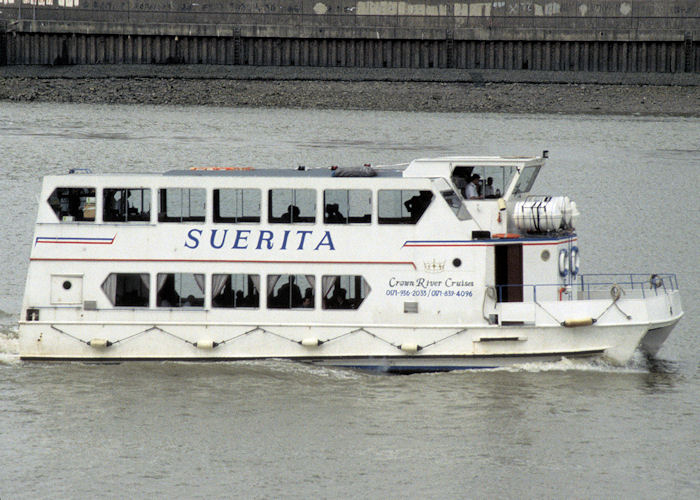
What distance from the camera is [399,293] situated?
24.4 metres

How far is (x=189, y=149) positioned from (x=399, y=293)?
1552 inches

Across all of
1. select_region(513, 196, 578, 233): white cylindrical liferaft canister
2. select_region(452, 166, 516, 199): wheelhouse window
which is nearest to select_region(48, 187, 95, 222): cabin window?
select_region(452, 166, 516, 199): wheelhouse window

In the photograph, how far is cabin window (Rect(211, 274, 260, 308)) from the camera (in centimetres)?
2466

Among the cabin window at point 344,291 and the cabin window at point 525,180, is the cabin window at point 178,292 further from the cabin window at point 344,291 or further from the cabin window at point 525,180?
the cabin window at point 525,180

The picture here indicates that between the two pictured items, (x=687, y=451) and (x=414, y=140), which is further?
(x=414, y=140)

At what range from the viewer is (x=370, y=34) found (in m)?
84.7

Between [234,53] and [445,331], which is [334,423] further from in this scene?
[234,53]

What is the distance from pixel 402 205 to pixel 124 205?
543cm

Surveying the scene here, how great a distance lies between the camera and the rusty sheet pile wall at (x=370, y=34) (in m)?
83.3

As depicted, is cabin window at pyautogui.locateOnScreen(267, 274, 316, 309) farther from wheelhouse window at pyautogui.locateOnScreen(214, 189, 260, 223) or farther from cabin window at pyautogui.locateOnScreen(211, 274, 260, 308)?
wheelhouse window at pyautogui.locateOnScreen(214, 189, 260, 223)

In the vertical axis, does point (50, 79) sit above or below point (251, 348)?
above

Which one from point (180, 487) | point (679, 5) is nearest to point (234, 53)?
point (679, 5)

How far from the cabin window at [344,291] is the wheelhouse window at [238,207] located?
1891 mm

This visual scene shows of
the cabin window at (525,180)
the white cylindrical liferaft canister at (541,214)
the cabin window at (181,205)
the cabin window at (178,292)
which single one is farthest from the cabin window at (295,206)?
the cabin window at (525,180)
